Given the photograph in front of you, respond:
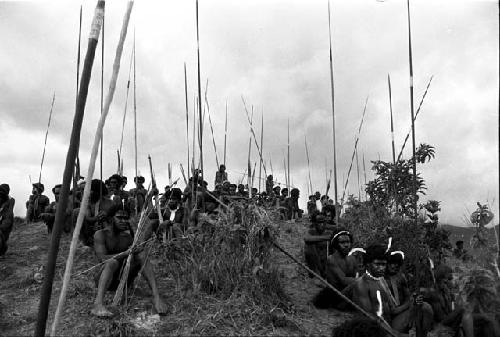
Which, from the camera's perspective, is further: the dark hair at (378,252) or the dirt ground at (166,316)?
the dark hair at (378,252)

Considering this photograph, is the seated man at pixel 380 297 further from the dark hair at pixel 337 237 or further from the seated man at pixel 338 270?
the dark hair at pixel 337 237

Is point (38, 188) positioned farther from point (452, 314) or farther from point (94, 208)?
point (452, 314)

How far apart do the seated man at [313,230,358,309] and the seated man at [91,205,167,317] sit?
1955mm

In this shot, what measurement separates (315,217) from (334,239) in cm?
122

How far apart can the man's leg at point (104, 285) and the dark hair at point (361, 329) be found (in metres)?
2.23

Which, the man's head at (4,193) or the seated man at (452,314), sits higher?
the man's head at (4,193)

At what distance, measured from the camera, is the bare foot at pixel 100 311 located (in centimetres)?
436

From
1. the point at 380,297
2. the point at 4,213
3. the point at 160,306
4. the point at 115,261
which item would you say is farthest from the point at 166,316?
the point at 4,213

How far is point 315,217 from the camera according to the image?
6.92m

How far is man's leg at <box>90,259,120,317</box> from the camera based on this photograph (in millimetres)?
4371

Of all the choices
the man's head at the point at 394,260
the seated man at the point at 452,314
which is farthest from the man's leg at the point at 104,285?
the seated man at the point at 452,314

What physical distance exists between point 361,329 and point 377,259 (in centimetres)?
100

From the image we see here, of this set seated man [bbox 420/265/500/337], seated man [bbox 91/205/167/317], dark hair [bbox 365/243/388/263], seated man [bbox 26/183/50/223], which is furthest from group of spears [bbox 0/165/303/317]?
seated man [bbox 420/265/500/337]

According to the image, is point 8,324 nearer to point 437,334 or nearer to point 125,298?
point 125,298
